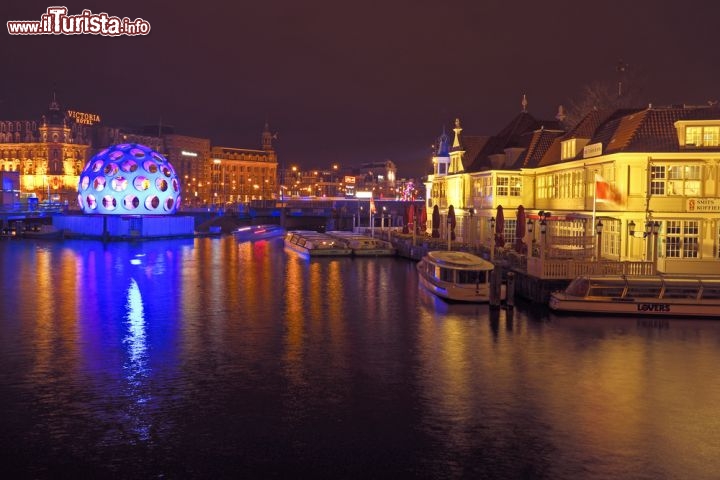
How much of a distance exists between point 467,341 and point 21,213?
85929 mm

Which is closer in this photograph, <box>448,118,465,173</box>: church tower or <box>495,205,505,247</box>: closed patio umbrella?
<box>495,205,505,247</box>: closed patio umbrella

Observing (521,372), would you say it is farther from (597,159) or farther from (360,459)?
(597,159)

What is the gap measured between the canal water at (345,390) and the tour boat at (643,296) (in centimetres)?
117

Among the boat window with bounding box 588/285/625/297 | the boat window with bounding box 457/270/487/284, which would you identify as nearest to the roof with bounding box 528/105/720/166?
the boat window with bounding box 588/285/625/297

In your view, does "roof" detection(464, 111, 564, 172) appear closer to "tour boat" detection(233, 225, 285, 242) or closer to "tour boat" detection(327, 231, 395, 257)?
"tour boat" detection(327, 231, 395, 257)

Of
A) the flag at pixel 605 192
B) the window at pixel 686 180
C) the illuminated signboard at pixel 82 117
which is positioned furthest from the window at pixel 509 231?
the illuminated signboard at pixel 82 117

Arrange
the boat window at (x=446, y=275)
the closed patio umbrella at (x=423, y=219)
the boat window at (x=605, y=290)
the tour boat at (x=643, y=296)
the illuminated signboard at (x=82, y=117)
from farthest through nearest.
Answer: the illuminated signboard at (x=82, y=117)
the closed patio umbrella at (x=423, y=219)
the boat window at (x=446, y=275)
the boat window at (x=605, y=290)
the tour boat at (x=643, y=296)

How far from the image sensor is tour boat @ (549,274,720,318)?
1287 inches

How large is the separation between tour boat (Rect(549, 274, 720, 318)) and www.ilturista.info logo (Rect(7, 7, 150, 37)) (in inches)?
2091

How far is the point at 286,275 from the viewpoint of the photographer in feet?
167

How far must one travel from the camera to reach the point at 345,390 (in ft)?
68.8

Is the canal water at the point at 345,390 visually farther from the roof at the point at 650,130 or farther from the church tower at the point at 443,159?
the church tower at the point at 443,159

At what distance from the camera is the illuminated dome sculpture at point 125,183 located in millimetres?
83500

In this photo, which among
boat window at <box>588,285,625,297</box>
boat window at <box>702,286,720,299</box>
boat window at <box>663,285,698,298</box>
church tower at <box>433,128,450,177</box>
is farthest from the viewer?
church tower at <box>433,128,450,177</box>
